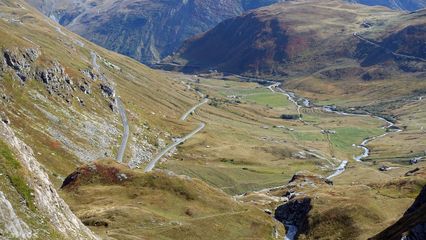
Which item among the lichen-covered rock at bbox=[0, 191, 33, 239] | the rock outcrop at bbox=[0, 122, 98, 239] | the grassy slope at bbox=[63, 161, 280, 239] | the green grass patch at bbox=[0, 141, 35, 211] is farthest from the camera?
the grassy slope at bbox=[63, 161, 280, 239]

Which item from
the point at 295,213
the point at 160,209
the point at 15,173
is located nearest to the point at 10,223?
the point at 15,173

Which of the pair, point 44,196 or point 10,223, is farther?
point 44,196

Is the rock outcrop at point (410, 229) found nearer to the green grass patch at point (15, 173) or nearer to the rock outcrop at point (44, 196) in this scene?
the rock outcrop at point (44, 196)

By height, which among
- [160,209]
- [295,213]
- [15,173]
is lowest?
[295,213]

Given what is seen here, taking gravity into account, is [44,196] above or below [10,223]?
below

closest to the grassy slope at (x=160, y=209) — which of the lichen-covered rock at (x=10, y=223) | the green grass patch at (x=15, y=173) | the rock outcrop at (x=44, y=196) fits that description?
the rock outcrop at (x=44, y=196)

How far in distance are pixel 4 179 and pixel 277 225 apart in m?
84.8

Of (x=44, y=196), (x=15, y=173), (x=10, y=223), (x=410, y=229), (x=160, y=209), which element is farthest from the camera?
(x=160, y=209)

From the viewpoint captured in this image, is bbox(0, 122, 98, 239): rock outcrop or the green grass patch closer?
the green grass patch

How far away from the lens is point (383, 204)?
13175cm

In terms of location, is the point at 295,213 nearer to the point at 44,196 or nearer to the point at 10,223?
the point at 44,196

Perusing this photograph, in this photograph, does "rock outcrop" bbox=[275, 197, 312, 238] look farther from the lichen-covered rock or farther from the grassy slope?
the lichen-covered rock

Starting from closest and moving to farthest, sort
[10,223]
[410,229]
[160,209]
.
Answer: [10,223] < [410,229] < [160,209]

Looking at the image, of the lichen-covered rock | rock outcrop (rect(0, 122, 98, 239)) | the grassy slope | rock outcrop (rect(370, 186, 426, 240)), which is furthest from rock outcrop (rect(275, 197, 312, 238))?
the lichen-covered rock
